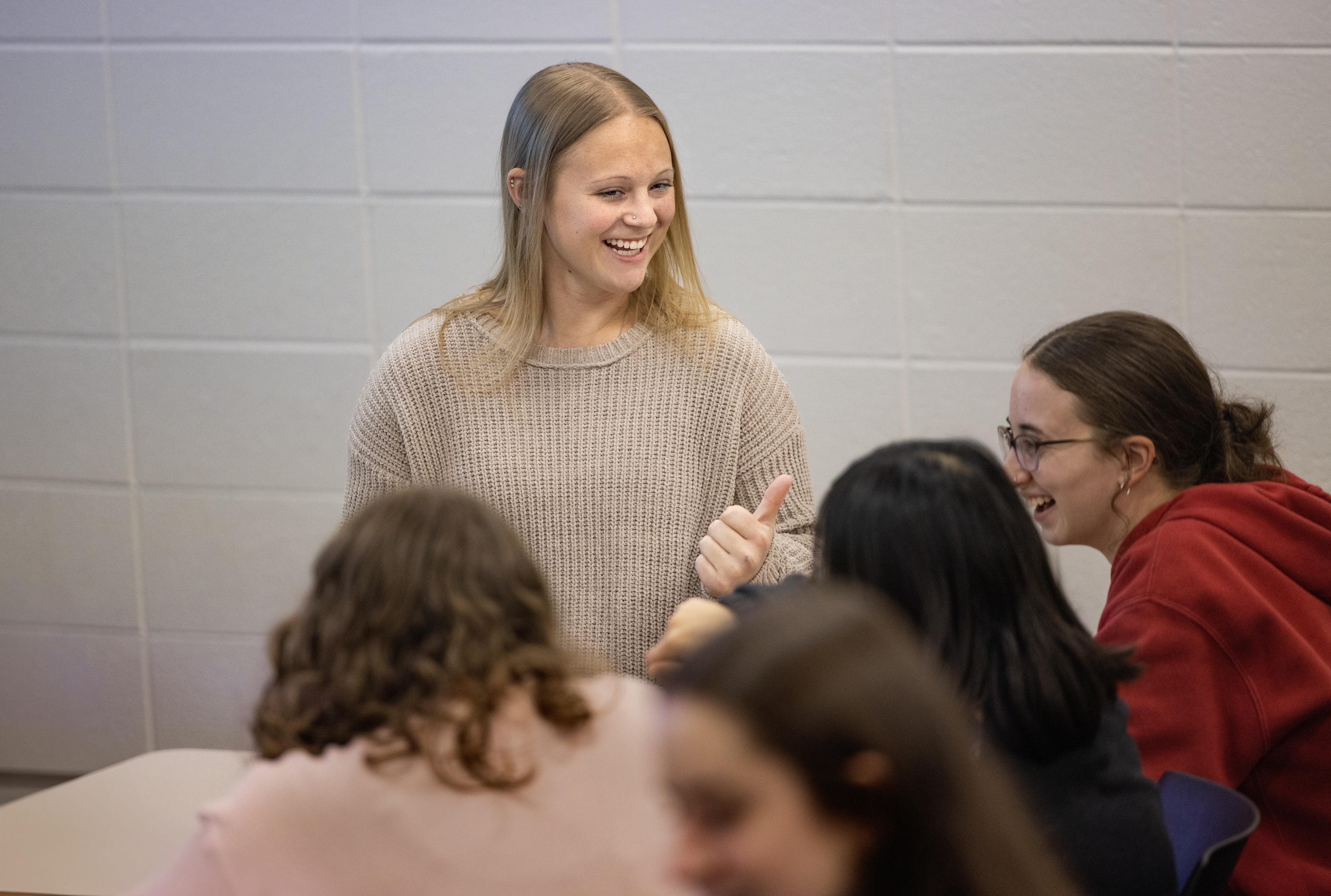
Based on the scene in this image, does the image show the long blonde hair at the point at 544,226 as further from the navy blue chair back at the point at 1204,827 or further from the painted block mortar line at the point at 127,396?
the painted block mortar line at the point at 127,396

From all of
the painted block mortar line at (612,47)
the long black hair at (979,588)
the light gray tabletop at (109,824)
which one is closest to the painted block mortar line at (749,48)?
the painted block mortar line at (612,47)

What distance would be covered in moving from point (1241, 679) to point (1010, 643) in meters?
Result: 0.62

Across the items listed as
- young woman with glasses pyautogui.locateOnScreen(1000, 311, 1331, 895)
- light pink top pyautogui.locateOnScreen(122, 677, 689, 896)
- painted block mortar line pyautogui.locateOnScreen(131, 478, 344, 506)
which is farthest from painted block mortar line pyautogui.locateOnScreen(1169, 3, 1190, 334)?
light pink top pyautogui.locateOnScreen(122, 677, 689, 896)

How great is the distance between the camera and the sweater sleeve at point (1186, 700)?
59.1 inches

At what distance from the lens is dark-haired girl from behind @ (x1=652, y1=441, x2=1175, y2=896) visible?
1.10 m

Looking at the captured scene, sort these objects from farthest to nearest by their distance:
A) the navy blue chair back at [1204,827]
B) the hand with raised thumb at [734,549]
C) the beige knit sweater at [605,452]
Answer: the beige knit sweater at [605,452] < the hand with raised thumb at [734,549] < the navy blue chair back at [1204,827]

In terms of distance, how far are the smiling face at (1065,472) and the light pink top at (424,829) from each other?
94 centimetres

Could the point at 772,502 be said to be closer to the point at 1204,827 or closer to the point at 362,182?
the point at 1204,827

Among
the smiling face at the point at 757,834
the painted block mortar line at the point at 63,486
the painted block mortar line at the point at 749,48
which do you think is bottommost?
the painted block mortar line at the point at 63,486

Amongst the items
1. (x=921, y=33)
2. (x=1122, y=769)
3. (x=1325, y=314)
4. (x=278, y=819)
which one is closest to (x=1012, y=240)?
(x=921, y=33)

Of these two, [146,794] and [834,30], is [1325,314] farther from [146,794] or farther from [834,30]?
[146,794]

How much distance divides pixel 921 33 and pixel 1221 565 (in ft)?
5.93

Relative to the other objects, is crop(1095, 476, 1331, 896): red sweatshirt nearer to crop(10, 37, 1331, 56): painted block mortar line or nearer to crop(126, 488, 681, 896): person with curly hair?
crop(126, 488, 681, 896): person with curly hair

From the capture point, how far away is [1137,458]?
5.78 ft
